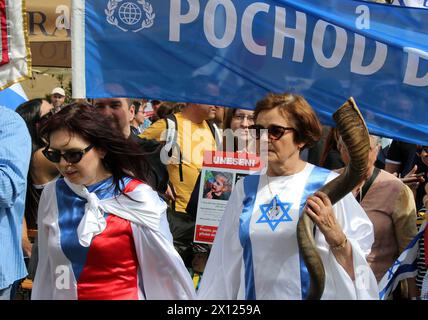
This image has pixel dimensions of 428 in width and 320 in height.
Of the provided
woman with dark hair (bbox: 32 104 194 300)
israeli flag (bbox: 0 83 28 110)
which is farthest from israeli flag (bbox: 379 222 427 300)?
israeli flag (bbox: 0 83 28 110)

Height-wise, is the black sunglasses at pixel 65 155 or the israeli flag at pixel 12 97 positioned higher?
the black sunglasses at pixel 65 155

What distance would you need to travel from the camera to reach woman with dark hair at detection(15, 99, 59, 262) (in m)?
5.82

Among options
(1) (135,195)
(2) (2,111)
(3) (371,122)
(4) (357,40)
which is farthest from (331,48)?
(2) (2,111)

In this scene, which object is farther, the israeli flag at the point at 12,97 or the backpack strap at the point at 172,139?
the israeli flag at the point at 12,97

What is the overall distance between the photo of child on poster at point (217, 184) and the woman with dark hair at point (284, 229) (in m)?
1.31

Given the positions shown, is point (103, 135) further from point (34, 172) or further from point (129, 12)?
point (34, 172)

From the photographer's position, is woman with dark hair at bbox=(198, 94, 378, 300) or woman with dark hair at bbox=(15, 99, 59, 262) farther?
woman with dark hair at bbox=(15, 99, 59, 262)

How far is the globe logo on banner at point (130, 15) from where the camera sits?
190 inches

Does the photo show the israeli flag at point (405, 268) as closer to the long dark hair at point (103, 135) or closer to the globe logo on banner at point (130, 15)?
→ the long dark hair at point (103, 135)

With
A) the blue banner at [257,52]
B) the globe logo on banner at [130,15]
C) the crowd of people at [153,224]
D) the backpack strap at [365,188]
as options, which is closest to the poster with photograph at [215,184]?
the blue banner at [257,52]

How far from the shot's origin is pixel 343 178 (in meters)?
3.55

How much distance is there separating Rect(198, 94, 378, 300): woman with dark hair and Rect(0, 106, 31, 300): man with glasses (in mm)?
1070

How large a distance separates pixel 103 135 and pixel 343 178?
1194 millimetres

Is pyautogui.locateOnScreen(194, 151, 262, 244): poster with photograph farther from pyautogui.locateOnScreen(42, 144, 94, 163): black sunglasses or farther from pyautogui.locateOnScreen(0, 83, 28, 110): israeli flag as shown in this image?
pyautogui.locateOnScreen(0, 83, 28, 110): israeli flag
